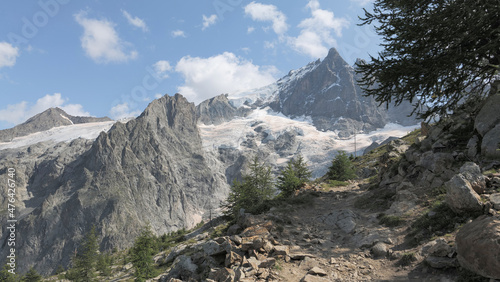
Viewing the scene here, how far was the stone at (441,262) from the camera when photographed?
6.72 meters

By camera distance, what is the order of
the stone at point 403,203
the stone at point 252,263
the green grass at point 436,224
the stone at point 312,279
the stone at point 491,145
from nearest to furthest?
the stone at point 312,279 < the green grass at point 436,224 < the stone at point 252,263 < the stone at point 491,145 < the stone at point 403,203

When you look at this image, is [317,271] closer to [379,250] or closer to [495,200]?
[379,250]

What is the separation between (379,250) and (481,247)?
368 centimetres

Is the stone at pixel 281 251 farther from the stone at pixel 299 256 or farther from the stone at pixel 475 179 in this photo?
the stone at pixel 475 179

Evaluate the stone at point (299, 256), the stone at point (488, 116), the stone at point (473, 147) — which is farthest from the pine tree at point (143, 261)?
the stone at point (488, 116)

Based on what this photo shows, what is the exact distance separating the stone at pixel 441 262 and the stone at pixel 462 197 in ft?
7.77

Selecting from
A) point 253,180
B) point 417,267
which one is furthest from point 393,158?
point 417,267

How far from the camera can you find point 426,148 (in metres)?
16.6

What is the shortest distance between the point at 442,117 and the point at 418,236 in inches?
366

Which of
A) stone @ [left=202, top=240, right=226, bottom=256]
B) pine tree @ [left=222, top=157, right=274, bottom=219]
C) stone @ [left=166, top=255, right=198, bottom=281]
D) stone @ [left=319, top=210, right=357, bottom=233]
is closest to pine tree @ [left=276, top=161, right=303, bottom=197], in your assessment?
pine tree @ [left=222, top=157, right=274, bottom=219]

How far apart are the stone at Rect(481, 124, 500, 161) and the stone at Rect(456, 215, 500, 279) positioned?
266 inches

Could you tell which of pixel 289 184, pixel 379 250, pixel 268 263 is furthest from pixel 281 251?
pixel 289 184

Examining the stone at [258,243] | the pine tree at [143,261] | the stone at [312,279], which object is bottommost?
the pine tree at [143,261]

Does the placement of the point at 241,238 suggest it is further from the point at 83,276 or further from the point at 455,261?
the point at 83,276
